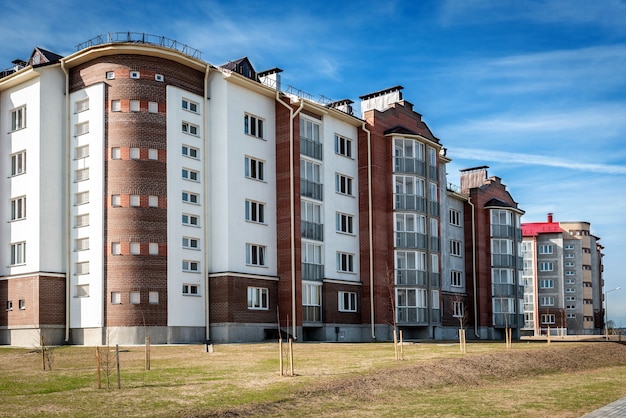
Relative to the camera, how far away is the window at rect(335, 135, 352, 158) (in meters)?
56.2

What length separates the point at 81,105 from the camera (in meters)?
47.3

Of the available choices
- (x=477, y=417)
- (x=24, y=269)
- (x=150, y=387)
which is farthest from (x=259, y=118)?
(x=477, y=417)

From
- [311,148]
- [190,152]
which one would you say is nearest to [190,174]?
[190,152]

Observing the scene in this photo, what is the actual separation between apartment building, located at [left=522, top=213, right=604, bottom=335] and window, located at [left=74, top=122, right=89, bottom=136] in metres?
89.0

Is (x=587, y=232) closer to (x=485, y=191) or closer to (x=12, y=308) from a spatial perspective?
(x=485, y=191)

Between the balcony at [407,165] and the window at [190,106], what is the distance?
56.4 feet

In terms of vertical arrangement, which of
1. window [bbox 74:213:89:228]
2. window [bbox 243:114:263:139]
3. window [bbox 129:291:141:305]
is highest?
window [bbox 243:114:263:139]

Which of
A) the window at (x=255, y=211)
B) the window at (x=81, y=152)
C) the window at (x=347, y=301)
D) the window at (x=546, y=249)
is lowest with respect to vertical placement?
the window at (x=347, y=301)

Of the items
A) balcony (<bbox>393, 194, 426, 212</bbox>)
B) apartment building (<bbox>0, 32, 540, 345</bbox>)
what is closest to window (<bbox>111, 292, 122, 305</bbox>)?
apartment building (<bbox>0, 32, 540, 345</bbox>)

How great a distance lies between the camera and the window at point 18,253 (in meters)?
46.6

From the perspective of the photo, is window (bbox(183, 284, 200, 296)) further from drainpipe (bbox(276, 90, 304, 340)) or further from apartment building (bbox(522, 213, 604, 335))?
apartment building (bbox(522, 213, 604, 335))

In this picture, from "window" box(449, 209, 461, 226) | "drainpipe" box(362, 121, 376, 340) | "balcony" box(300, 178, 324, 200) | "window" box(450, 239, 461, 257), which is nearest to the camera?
"balcony" box(300, 178, 324, 200)

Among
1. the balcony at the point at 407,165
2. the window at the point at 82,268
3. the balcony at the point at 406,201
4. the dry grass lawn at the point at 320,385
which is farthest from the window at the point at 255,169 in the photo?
the dry grass lawn at the point at 320,385

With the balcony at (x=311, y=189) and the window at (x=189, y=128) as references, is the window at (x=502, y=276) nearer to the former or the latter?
the balcony at (x=311, y=189)
